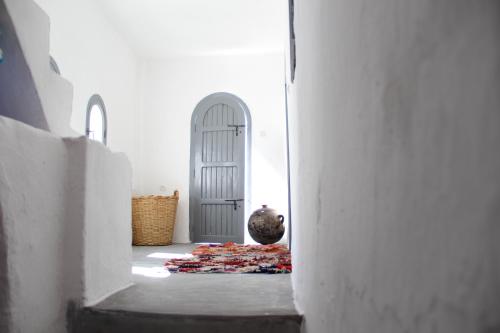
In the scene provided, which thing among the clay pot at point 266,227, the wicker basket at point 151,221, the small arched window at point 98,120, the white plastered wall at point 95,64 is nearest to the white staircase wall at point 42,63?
the white plastered wall at point 95,64

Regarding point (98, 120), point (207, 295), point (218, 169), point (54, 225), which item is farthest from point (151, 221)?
point (54, 225)

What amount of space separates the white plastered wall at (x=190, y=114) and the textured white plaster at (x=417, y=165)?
16.8 ft

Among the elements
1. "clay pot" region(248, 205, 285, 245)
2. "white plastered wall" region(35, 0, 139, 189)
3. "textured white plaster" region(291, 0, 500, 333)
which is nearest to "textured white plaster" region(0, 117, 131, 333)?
"textured white plaster" region(291, 0, 500, 333)

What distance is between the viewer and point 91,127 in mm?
4715

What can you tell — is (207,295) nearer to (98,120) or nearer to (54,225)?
(54,225)

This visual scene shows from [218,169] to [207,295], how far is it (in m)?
4.16

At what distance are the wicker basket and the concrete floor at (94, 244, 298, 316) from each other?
2686mm

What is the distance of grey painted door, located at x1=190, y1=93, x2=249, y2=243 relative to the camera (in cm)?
587

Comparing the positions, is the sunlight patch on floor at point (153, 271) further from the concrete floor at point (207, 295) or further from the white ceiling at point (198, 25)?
the white ceiling at point (198, 25)

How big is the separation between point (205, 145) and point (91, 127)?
1759 mm

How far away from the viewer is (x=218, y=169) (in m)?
5.95

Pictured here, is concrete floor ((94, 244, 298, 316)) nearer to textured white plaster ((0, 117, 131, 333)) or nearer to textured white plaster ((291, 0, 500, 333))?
textured white plaster ((0, 117, 131, 333))

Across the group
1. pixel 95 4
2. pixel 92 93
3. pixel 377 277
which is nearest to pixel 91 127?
pixel 92 93

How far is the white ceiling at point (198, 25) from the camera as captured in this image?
4766mm
